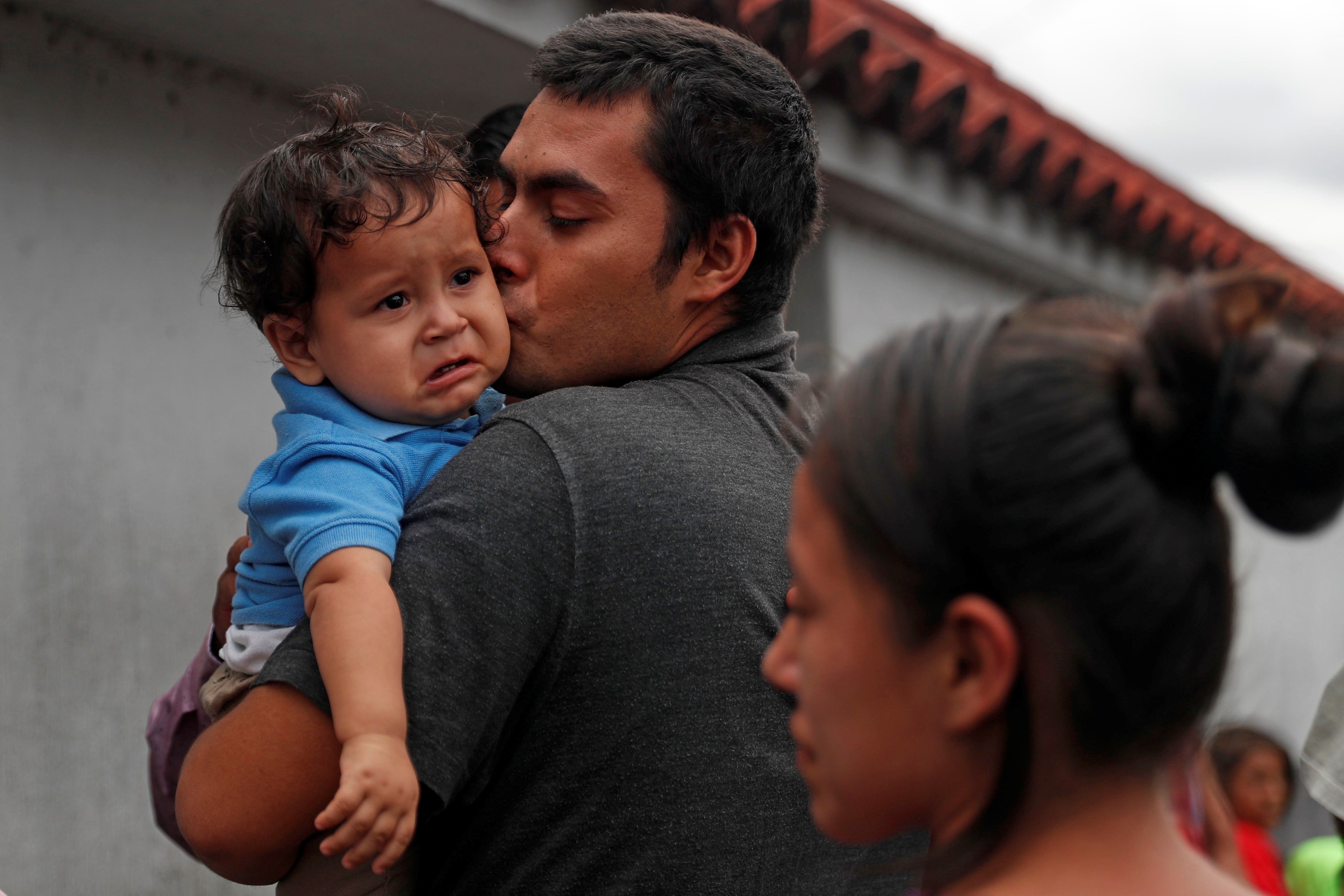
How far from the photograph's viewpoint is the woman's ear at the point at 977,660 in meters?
0.92

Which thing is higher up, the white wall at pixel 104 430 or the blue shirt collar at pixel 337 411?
the blue shirt collar at pixel 337 411

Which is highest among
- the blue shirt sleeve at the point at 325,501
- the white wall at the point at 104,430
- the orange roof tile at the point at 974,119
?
the orange roof tile at the point at 974,119

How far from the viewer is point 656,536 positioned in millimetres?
1516

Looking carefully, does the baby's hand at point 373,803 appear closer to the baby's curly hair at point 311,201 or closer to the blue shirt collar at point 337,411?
the blue shirt collar at point 337,411

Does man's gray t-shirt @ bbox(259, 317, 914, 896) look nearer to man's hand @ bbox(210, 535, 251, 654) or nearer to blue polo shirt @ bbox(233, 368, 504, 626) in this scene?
blue polo shirt @ bbox(233, 368, 504, 626)

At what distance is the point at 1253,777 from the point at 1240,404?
229 inches

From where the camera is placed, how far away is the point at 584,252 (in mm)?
1931

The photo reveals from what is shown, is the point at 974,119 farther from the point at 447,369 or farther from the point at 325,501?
the point at 325,501

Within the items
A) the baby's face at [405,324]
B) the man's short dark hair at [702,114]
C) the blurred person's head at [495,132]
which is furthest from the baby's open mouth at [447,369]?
the blurred person's head at [495,132]

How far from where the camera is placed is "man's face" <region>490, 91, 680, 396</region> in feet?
6.29

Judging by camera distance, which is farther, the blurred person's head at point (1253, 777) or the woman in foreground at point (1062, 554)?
the blurred person's head at point (1253, 777)

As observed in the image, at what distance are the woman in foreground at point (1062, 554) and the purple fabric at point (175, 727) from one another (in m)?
1.36

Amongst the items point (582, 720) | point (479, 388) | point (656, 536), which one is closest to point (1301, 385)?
point (656, 536)

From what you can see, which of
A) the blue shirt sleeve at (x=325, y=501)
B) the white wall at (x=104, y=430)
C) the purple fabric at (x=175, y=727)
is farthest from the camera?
the white wall at (x=104, y=430)
